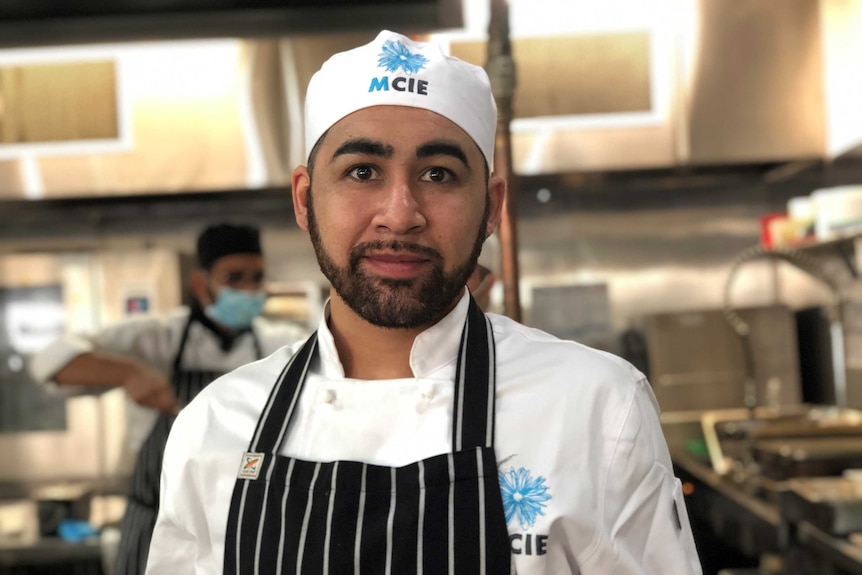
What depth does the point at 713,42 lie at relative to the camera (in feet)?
11.6

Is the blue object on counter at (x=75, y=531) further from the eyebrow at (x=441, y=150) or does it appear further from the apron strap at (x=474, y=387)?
the eyebrow at (x=441, y=150)

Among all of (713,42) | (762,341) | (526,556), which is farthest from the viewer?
(762,341)

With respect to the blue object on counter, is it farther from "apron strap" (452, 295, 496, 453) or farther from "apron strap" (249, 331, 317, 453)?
"apron strap" (452, 295, 496, 453)

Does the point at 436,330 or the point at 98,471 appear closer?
the point at 436,330

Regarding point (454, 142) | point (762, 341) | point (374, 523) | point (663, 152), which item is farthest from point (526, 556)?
point (762, 341)

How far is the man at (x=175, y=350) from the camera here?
8.37 ft

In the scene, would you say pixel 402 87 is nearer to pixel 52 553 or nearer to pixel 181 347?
pixel 181 347

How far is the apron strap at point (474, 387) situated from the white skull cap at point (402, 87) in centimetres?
19

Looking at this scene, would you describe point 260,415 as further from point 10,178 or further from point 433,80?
point 10,178

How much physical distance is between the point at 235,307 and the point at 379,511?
5.22 ft

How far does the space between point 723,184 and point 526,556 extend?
317cm

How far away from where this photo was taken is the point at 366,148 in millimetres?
1143

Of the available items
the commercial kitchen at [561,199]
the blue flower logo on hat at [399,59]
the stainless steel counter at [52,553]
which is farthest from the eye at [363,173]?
the stainless steel counter at [52,553]

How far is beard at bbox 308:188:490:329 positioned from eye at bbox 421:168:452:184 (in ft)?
0.22
